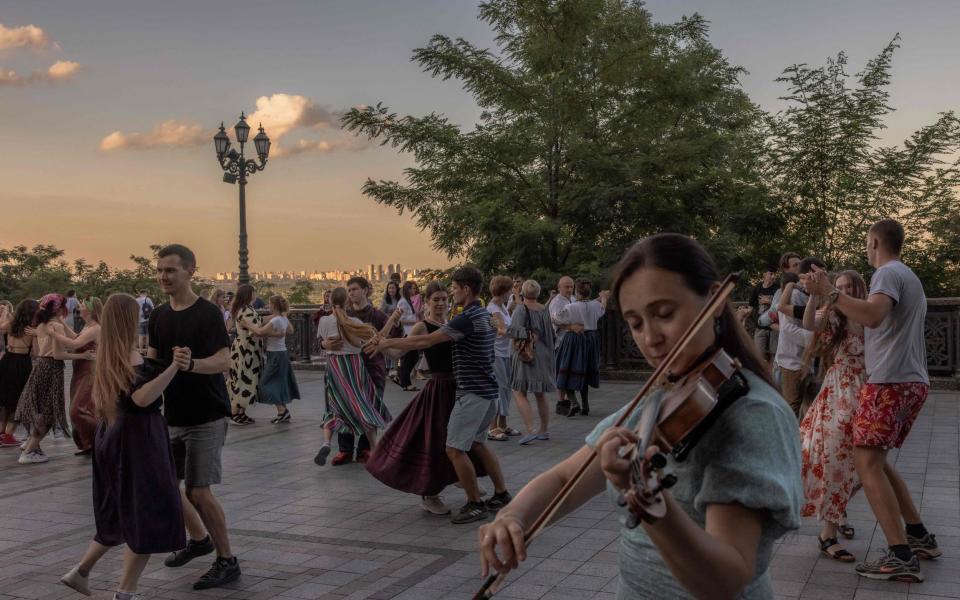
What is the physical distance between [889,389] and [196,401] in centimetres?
418

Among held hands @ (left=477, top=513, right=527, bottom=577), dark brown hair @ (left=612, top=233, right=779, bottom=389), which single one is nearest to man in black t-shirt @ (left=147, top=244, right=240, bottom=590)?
held hands @ (left=477, top=513, right=527, bottom=577)

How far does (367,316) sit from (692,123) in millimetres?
12315

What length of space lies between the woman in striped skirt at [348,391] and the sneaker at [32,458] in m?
3.25

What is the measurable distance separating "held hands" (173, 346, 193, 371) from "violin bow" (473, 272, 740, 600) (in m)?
3.70

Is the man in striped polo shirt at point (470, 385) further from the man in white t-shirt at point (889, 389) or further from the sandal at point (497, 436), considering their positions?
the sandal at point (497, 436)

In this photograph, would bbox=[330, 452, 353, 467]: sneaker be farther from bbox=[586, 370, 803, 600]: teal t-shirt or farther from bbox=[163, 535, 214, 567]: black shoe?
bbox=[586, 370, 803, 600]: teal t-shirt

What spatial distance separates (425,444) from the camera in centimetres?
725

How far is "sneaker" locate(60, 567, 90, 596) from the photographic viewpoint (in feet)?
17.1

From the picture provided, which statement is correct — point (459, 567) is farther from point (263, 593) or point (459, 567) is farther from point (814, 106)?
point (814, 106)

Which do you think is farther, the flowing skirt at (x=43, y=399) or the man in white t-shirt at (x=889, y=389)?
the flowing skirt at (x=43, y=399)

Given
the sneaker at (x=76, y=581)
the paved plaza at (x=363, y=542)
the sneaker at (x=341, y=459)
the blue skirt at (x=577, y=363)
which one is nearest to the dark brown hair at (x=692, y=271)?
the paved plaza at (x=363, y=542)

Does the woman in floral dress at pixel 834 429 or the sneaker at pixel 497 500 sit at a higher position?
the woman in floral dress at pixel 834 429

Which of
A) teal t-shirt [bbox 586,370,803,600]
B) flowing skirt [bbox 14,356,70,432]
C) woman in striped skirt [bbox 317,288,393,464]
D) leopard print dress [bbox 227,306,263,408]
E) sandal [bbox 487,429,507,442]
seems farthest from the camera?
leopard print dress [bbox 227,306,263,408]

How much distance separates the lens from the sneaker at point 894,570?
17.1 feet
